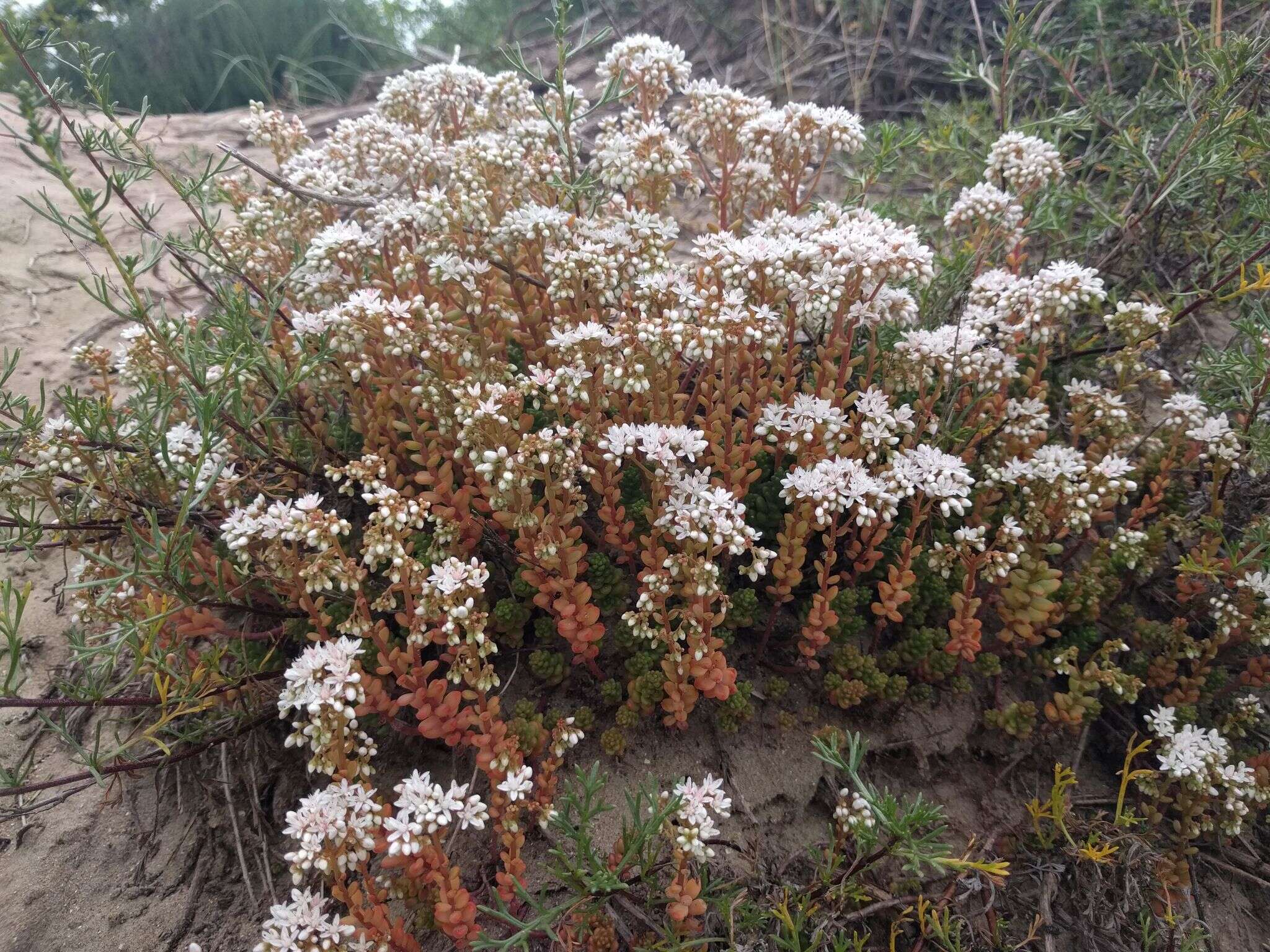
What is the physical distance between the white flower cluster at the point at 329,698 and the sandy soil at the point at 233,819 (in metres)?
0.62

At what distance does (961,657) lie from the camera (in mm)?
2840

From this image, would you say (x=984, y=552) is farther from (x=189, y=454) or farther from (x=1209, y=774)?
(x=189, y=454)

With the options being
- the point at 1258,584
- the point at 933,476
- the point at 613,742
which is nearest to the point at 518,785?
the point at 613,742

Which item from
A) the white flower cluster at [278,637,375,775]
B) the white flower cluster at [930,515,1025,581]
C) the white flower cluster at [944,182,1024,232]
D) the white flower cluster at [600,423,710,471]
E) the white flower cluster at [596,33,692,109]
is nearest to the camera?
the white flower cluster at [278,637,375,775]

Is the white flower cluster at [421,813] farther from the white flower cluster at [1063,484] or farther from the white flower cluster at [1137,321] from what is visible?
the white flower cluster at [1137,321]

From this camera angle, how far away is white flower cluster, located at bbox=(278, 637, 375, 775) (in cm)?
211

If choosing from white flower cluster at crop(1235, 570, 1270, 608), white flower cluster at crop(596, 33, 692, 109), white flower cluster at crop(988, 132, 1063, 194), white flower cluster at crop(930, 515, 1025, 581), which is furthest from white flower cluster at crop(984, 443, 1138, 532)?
white flower cluster at crop(596, 33, 692, 109)

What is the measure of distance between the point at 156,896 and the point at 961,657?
2.85m

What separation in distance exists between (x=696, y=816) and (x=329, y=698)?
1049mm

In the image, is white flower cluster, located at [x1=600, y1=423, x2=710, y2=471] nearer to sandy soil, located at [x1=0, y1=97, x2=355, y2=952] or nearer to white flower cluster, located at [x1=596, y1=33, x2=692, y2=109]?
white flower cluster, located at [x1=596, y1=33, x2=692, y2=109]

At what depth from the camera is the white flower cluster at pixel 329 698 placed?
211cm

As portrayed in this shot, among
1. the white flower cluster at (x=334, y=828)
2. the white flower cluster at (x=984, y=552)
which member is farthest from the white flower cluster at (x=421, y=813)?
the white flower cluster at (x=984, y=552)

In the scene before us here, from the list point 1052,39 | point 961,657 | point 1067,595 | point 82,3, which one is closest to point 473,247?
point 961,657

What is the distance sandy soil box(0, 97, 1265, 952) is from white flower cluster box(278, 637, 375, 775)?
0.62m
